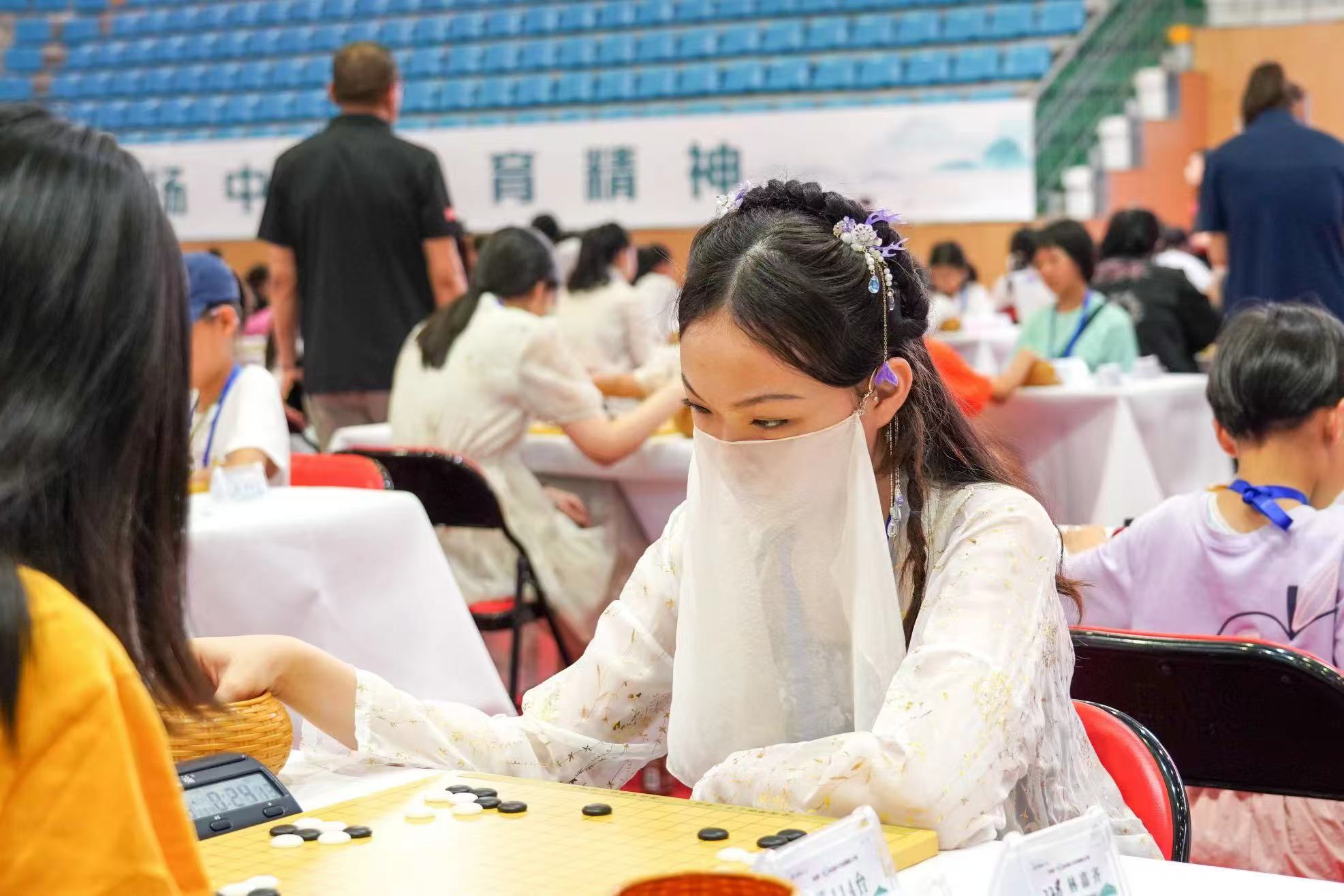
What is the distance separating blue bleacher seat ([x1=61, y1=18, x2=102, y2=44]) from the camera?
1548 centimetres

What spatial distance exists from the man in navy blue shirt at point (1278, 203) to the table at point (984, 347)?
2.44 metres

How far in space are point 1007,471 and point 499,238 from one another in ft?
9.43

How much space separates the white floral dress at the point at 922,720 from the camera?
1.30 meters

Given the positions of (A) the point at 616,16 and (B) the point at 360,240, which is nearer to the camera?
(B) the point at 360,240

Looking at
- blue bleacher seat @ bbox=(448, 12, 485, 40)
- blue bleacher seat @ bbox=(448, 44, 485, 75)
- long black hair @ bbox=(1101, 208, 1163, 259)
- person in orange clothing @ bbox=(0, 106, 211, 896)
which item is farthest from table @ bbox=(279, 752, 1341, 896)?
blue bleacher seat @ bbox=(448, 12, 485, 40)

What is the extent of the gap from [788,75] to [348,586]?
987cm

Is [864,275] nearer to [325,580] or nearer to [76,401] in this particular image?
[76,401]

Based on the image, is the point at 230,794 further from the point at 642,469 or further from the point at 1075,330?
the point at 1075,330

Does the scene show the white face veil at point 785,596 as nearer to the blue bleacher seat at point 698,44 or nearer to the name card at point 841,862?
the name card at point 841,862

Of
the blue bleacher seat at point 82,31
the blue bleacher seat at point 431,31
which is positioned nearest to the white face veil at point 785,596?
Result: the blue bleacher seat at point 431,31

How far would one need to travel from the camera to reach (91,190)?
2.54 ft

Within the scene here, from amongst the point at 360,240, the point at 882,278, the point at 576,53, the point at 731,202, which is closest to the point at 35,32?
the point at 576,53

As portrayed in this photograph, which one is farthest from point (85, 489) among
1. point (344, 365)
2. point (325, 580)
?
point (344, 365)

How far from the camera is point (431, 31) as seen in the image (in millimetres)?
13922
